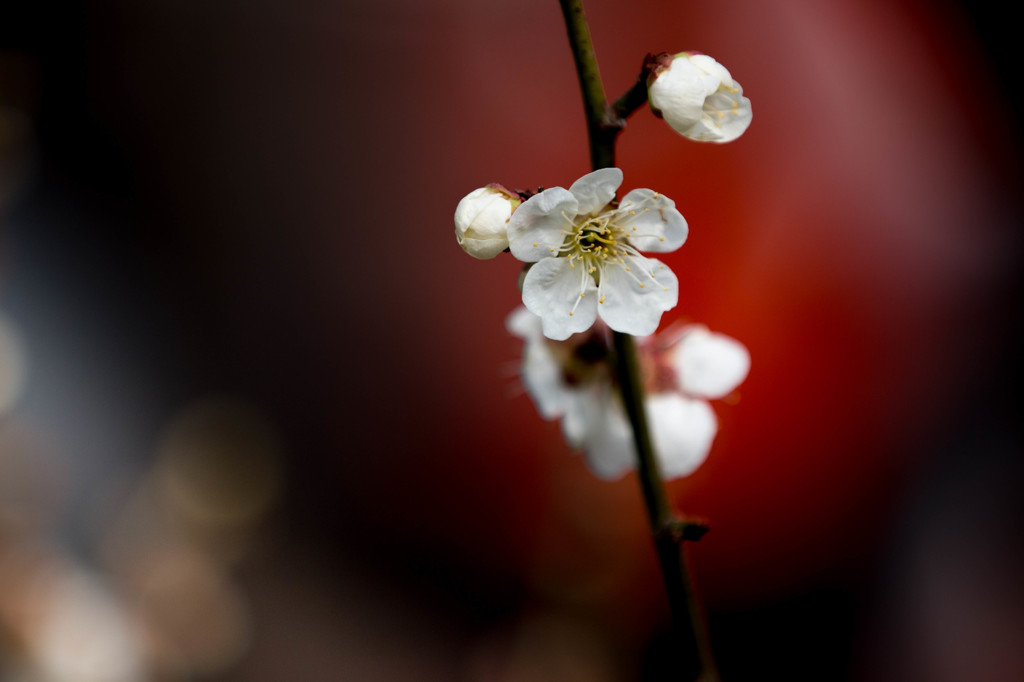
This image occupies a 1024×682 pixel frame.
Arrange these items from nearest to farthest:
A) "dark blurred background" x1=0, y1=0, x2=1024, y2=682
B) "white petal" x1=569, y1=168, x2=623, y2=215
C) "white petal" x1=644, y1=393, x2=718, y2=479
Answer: "white petal" x1=569, y1=168, x2=623, y2=215 < "white petal" x1=644, y1=393, x2=718, y2=479 < "dark blurred background" x1=0, y1=0, x2=1024, y2=682

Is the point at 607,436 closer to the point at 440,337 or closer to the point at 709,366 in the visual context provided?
the point at 709,366

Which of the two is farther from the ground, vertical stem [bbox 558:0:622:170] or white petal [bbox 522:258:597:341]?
vertical stem [bbox 558:0:622:170]

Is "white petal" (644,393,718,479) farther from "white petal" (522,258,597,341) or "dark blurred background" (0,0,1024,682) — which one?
"dark blurred background" (0,0,1024,682)

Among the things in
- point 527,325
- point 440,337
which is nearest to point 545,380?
point 527,325

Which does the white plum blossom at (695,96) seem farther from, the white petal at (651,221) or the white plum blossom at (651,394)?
the white plum blossom at (651,394)

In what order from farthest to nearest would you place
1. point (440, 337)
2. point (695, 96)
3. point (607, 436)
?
point (440, 337), point (607, 436), point (695, 96)

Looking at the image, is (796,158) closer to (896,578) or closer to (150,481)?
(896,578)

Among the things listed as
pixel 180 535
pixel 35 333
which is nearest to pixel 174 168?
pixel 35 333

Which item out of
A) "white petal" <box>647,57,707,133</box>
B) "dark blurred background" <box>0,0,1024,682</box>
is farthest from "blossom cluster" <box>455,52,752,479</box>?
"dark blurred background" <box>0,0,1024,682</box>
